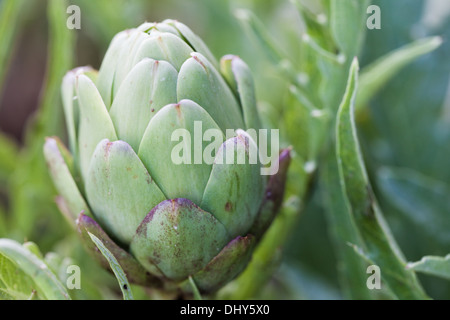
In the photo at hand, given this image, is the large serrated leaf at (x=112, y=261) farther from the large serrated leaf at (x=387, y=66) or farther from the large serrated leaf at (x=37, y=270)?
the large serrated leaf at (x=387, y=66)

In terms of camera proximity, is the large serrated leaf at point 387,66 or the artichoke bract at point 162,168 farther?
the large serrated leaf at point 387,66

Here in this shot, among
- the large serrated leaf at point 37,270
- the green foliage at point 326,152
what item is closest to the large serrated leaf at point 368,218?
the green foliage at point 326,152

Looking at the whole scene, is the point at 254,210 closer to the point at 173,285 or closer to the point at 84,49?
the point at 173,285

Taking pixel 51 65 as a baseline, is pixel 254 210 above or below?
A: below

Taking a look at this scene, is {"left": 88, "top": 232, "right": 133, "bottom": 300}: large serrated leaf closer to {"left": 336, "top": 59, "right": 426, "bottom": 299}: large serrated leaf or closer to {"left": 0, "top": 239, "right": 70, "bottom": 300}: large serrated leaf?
{"left": 0, "top": 239, "right": 70, "bottom": 300}: large serrated leaf

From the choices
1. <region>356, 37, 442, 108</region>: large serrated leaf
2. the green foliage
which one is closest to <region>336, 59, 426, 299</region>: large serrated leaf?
the green foliage

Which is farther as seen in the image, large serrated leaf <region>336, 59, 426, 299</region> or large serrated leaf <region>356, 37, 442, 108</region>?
large serrated leaf <region>356, 37, 442, 108</region>

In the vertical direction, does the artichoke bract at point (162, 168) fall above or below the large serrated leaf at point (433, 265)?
above

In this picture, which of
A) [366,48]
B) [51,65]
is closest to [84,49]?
[51,65]
